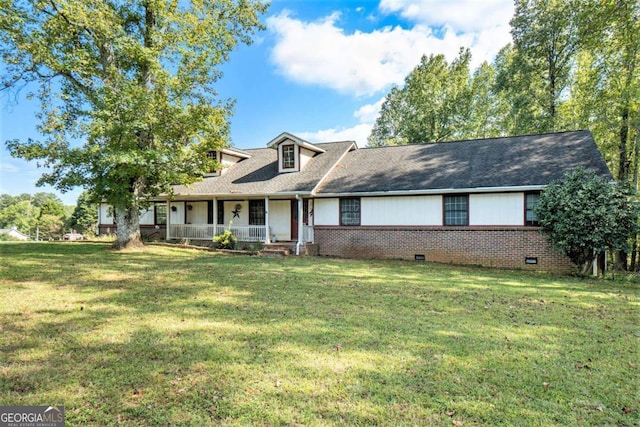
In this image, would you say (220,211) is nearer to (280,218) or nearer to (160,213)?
(280,218)

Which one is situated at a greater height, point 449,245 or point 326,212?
point 326,212

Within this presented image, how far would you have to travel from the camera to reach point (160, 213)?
19812mm

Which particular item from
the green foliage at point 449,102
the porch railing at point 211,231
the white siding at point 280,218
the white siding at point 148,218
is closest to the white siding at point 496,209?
the white siding at point 280,218

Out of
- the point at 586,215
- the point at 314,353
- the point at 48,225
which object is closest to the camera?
the point at 314,353

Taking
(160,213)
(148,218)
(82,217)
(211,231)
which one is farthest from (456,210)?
(82,217)

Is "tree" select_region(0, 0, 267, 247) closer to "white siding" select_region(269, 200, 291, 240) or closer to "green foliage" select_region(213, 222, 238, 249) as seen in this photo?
"green foliage" select_region(213, 222, 238, 249)

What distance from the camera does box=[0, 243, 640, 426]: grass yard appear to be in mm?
2957

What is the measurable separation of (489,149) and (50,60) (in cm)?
1684

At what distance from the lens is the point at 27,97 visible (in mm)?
13375

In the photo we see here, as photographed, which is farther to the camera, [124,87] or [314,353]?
[124,87]

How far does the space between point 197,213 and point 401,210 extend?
1092 cm

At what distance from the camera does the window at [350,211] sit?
14.6 m

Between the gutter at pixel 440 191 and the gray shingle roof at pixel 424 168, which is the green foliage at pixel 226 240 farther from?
the gutter at pixel 440 191

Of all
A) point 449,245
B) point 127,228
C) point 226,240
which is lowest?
point 449,245
